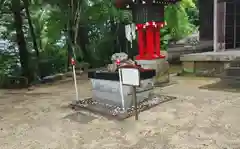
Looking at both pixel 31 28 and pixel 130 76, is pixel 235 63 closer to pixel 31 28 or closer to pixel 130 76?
pixel 130 76

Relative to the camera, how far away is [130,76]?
3541 millimetres

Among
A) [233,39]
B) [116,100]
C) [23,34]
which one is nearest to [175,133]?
[116,100]

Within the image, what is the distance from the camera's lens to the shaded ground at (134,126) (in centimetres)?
293

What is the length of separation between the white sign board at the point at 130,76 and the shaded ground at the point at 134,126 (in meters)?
0.55

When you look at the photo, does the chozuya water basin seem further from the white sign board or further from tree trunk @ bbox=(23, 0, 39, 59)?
tree trunk @ bbox=(23, 0, 39, 59)

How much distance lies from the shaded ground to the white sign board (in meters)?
0.55

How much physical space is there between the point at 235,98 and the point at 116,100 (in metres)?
2.02

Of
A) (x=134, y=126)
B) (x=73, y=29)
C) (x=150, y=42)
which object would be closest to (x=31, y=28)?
(x=73, y=29)

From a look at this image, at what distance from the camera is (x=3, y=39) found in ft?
29.2

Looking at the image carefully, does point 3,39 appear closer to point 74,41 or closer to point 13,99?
point 74,41

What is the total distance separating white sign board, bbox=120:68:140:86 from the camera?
11.2 ft

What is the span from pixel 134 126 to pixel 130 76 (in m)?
0.65

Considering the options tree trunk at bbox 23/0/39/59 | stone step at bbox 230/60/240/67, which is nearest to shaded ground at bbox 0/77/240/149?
stone step at bbox 230/60/240/67

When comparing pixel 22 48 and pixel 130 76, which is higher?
pixel 22 48
